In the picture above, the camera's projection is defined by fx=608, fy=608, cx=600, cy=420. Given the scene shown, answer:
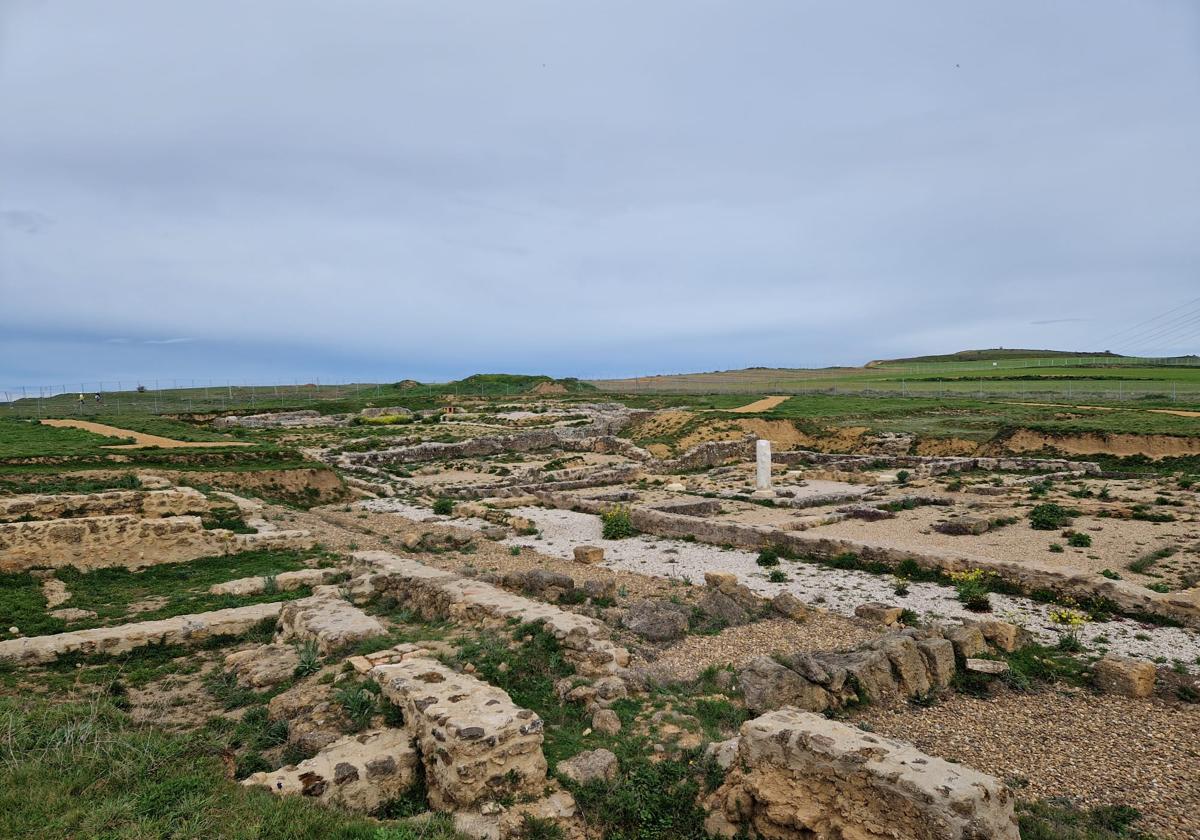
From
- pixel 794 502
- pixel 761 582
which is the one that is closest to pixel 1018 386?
pixel 794 502

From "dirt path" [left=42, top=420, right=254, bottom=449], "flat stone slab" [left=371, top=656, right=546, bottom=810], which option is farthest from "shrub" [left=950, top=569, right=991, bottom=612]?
"dirt path" [left=42, top=420, right=254, bottom=449]

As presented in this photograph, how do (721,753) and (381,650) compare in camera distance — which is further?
(381,650)

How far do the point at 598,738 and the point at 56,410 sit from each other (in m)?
73.7

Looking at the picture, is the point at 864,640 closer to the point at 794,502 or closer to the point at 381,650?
the point at 381,650

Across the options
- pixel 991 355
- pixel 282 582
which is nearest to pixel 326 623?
pixel 282 582

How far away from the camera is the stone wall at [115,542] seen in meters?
12.0

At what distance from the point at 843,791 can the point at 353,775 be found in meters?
4.31

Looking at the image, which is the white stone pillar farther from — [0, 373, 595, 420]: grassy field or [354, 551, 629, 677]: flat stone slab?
[0, 373, 595, 420]: grassy field

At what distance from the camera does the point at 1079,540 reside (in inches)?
587

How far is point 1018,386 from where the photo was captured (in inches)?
2660

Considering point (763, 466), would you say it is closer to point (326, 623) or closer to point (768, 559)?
point (768, 559)

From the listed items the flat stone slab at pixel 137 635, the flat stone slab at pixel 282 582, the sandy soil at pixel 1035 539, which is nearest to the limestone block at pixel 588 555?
the flat stone slab at pixel 282 582

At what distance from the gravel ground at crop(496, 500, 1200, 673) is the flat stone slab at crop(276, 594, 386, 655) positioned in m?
6.76

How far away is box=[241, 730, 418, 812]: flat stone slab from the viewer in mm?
5340
